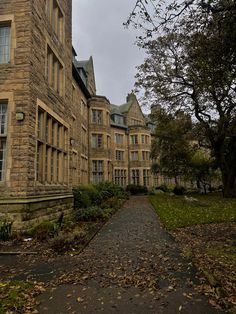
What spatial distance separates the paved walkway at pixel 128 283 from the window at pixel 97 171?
Result: 21101 mm

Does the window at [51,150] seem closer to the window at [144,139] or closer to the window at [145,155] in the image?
the window at [145,155]

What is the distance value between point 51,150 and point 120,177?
2558cm

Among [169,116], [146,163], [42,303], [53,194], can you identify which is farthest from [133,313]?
[146,163]

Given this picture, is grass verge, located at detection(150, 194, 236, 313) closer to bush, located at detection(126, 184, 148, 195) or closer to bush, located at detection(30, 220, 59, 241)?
bush, located at detection(30, 220, 59, 241)

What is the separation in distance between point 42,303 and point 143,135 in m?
A: 35.4

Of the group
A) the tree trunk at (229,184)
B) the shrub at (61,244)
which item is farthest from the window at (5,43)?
the tree trunk at (229,184)

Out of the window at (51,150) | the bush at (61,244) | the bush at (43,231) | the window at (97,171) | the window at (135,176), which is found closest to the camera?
the bush at (61,244)

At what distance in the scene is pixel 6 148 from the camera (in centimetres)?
861

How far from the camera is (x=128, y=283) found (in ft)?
14.8

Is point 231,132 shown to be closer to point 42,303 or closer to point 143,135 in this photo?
point 143,135

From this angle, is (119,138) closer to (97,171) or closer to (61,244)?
(97,171)

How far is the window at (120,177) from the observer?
117 feet

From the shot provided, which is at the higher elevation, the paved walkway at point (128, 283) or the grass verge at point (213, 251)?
the grass verge at point (213, 251)

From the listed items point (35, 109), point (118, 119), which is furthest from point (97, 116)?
point (35, 109)
